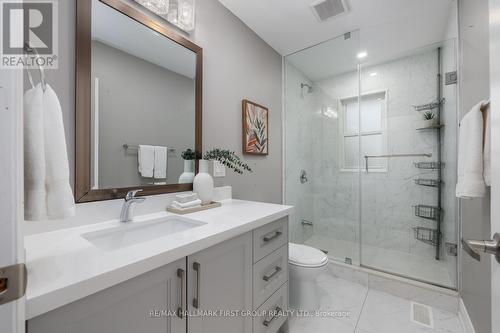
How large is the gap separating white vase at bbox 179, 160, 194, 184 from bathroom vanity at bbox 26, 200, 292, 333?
29 cm

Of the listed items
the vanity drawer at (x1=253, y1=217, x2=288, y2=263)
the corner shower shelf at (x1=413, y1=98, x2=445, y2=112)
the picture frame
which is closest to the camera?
the vanity drawer at (x1=253, y1=217, x2=288, y2=263)

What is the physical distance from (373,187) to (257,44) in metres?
2.18

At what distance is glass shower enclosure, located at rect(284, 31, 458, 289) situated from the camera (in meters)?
2.28

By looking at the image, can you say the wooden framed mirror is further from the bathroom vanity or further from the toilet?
the toilet

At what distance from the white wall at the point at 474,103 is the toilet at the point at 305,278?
0.85 m

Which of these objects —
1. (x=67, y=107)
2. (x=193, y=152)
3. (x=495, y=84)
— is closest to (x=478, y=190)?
(x=495, y=84)

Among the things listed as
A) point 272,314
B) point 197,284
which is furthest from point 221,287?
point 272,314

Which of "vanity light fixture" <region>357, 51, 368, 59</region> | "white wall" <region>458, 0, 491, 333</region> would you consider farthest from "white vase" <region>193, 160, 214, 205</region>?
"vanity light fixture" <region>357, 51, 368, 59</region>

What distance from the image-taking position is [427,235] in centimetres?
237

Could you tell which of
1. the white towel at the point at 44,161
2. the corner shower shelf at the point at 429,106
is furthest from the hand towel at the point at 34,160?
the corner shower shelf at the point at 429,106

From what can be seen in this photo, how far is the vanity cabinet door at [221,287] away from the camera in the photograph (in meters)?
0.82

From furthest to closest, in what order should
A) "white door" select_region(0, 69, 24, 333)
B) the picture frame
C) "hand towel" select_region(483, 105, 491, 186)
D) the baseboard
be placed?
the picture frame → the baseboard → "hand towel" select_region(483, 105, 491, 186) → "white door" select_region(0, 69, 24, 333)

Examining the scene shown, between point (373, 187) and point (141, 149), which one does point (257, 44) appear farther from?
point (373, 187)

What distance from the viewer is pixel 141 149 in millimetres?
1240
